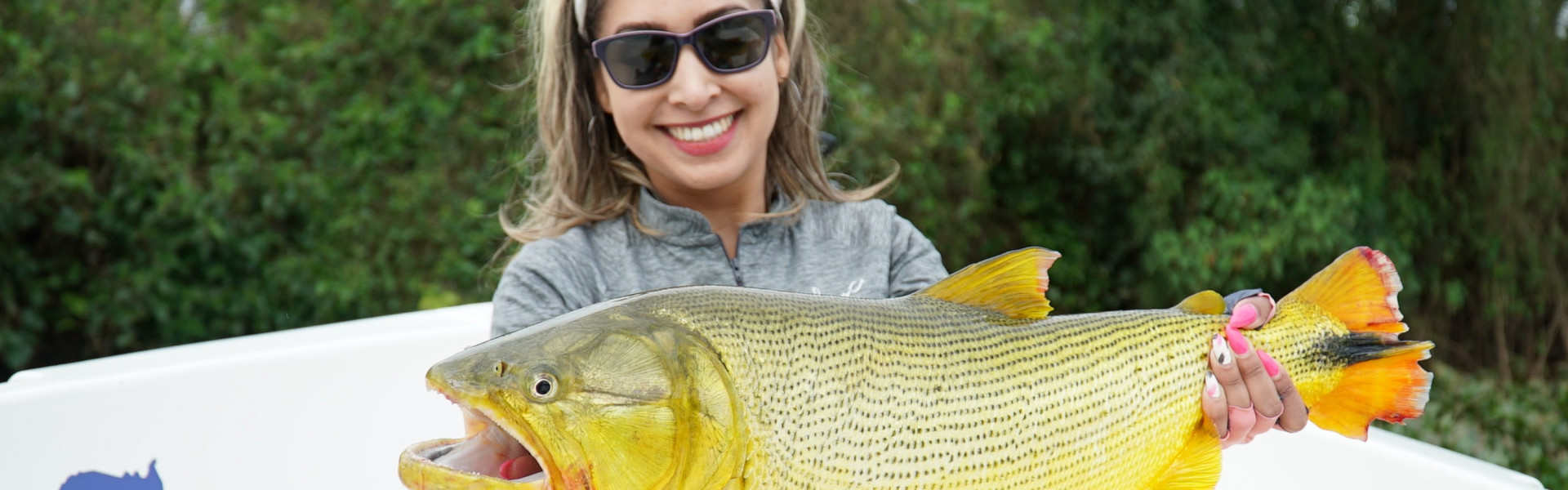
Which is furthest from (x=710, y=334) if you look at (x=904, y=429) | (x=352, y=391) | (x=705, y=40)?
(x=352, y=391)

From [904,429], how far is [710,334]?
0.91 ft

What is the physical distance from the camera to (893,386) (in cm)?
156

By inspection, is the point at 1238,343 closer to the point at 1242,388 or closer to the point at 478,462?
the point at 1242,388

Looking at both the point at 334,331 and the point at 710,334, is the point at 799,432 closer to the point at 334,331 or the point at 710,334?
the point at 710,334

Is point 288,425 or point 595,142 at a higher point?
point 595,142

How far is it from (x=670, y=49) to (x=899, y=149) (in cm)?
410

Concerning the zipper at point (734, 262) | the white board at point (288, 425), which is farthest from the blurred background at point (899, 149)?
the zipper at point (734, 262)

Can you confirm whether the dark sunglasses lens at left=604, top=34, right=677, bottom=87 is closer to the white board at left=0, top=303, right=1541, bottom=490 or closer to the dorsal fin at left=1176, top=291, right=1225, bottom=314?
the dorsal fin at left=1176, top=291, right=1225, bottom=314

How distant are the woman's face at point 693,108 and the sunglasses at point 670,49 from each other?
1 cm

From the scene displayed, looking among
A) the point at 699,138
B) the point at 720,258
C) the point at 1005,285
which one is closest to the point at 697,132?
the point at 699,138

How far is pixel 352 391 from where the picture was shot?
11.9 feet

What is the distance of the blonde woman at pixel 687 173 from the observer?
7.47 feet

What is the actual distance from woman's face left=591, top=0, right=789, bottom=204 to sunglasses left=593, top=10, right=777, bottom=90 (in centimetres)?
1

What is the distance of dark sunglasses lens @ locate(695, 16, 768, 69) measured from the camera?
2.27m
